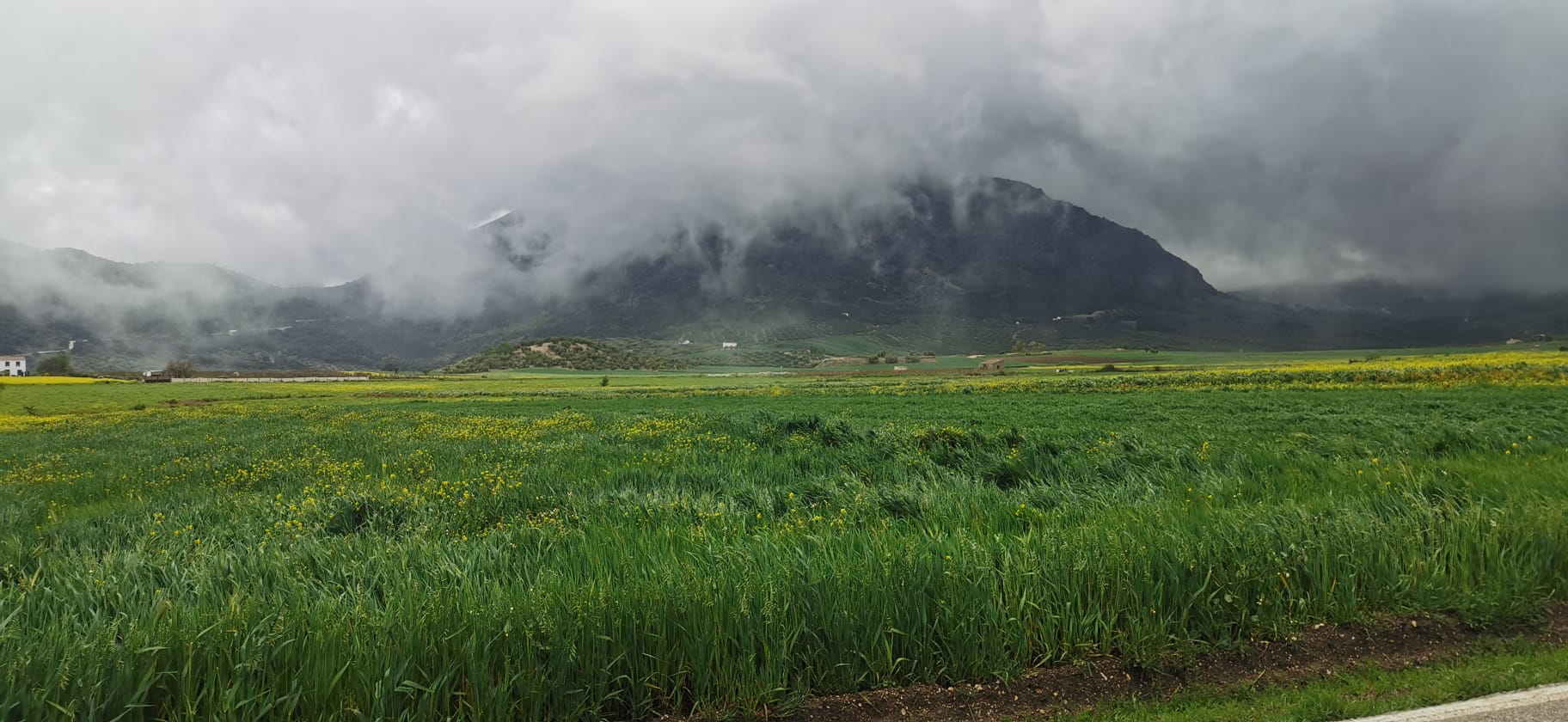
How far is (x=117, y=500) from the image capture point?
1055 centimetres

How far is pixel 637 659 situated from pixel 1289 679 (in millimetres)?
4339

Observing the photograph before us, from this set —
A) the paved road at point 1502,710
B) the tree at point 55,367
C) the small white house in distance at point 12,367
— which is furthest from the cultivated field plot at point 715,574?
the small white house in distance at point 12,367

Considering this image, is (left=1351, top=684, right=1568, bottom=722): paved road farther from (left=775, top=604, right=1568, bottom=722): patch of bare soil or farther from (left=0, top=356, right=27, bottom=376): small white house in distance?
(left=0, top=356, right=27, bottom=376): small white house in distance

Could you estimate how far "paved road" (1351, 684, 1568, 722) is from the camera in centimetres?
344

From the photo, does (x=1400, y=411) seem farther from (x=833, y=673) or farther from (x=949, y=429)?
(x=833, y=673)

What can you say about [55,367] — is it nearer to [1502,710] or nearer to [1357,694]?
[1357,694]

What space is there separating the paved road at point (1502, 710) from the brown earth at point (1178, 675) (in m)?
0.56

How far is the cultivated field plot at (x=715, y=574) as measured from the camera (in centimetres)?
357

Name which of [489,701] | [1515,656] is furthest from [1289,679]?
[489,701]

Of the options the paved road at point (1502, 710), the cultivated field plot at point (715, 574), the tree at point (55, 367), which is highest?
the tree at point (55, 367)

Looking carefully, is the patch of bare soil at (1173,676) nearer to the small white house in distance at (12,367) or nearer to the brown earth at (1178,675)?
the brown earth at (1178,675)

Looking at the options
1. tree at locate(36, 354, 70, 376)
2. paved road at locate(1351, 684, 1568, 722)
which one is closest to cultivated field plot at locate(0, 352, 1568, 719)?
paved road at locate(1351, 684, 1568, 722)

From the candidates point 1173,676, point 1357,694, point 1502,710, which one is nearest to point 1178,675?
point 1173,676

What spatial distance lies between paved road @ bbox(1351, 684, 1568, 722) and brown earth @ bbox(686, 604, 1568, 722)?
0.56 m
